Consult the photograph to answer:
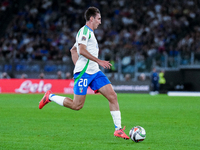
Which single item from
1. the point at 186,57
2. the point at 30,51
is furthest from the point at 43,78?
the point at 186,57

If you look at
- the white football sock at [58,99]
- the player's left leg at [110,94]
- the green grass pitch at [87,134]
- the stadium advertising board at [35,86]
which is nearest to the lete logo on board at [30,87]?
the stadium advertising board at [35,86]

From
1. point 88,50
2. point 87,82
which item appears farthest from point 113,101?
point 88,50

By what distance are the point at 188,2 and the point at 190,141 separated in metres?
28.3

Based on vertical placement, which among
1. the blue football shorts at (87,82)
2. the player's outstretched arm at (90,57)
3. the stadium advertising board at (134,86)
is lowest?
the stadium advertising board at (134,86)

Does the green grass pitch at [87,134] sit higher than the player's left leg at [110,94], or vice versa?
the player's left leg at [110,94]

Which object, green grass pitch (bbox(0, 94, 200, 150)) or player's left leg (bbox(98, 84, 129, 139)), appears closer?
green grass pitch (bbox(0, 94, 200, 150))

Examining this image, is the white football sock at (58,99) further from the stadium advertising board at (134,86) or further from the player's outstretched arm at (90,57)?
the stadium advertising board at (134,86)

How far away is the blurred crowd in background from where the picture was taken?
29.8 m

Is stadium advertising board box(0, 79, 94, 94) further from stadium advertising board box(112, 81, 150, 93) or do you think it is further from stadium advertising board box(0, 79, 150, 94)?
stadium advertising board box(112, 81, 150, 93)

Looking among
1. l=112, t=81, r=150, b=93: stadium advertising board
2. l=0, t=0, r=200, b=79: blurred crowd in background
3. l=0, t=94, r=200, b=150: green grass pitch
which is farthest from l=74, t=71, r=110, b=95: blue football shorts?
l=0, t=0, r=200, b=79: blurred crowd in background

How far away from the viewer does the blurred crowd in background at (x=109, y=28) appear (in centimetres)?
2977

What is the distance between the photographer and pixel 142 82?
26.3 m

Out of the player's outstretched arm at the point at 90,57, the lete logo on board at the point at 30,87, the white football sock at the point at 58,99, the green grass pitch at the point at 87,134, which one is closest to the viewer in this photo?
the green grass pitch at the point at 87,134

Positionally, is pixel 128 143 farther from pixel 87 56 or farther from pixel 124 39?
pixel 124 39
